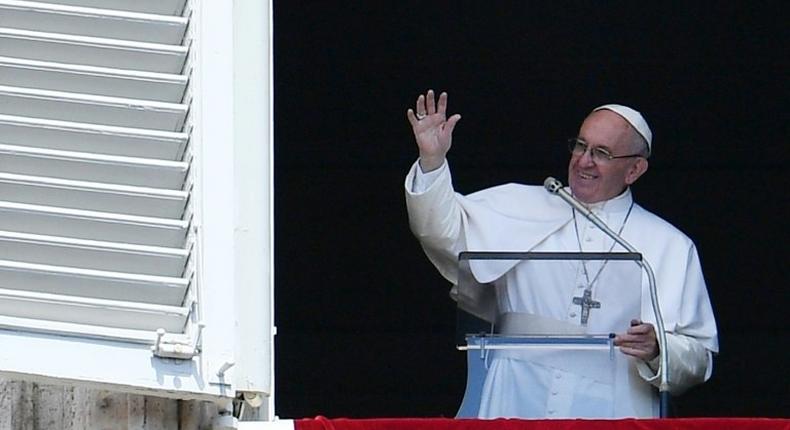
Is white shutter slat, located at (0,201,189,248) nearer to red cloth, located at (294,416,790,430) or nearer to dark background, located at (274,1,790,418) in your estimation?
red cloth, located at (294,416,790,430)

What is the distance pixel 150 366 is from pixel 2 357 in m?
0.25

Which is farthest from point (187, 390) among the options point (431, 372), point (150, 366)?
point (431, 372)

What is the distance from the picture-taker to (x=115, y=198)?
4520mm

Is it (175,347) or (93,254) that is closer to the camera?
(175,347)

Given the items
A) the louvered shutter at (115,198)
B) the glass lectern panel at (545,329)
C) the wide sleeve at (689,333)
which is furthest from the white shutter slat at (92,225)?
the wide sleeve at (689,333)

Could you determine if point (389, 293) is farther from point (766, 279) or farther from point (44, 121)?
point (44, 121)

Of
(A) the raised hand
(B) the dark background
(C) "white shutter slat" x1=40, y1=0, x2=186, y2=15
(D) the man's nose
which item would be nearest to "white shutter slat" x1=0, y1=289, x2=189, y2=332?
(C) "white shutter slat" x1=40, y1=0, x2=186, y2=15

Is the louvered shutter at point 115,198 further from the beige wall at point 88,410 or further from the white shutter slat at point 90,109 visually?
the beige wall at point 88,410

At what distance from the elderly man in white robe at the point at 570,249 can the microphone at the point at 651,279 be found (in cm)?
2

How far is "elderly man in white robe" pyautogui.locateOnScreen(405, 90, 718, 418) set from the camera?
218 inches

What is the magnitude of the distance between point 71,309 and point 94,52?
1.56 ft

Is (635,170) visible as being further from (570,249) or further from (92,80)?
(92,80)

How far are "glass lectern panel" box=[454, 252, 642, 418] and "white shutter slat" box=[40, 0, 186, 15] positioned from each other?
1.16 metres

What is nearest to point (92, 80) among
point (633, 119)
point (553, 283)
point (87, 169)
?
point (87, 169)
